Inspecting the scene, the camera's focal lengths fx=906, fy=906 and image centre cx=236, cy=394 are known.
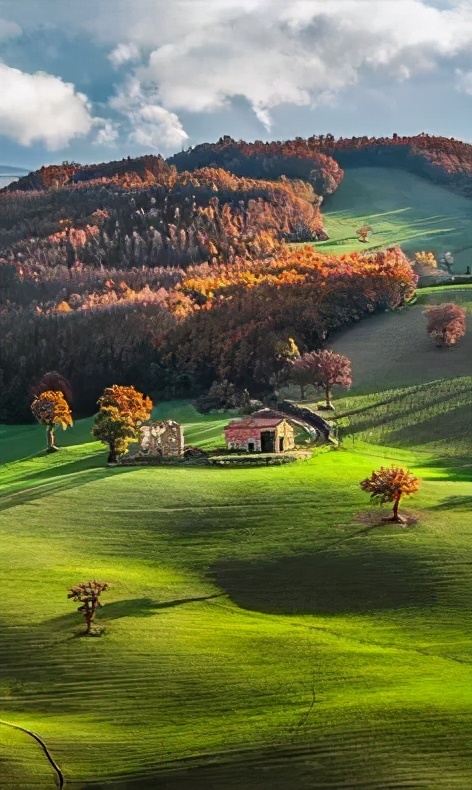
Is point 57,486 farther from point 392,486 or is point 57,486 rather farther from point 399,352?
point 399,352

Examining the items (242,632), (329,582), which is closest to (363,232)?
(329,582)

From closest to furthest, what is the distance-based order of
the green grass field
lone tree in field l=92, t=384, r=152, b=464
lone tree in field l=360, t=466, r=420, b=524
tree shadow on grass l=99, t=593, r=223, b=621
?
the green grass field, tree shadow on grass l=99, t=593, r=223, b=621, lone tree in field l=360, t=466, r=420, b=524, lone tree in field l=92, t=384, r=152, b=464

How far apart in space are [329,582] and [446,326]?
40.2 meters

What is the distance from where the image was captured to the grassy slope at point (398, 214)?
4678 inches

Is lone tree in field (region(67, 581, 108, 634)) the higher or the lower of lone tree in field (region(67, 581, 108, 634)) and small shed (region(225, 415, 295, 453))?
the lower

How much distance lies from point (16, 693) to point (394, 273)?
6011cm

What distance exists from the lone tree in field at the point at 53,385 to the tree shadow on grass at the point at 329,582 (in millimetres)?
41709

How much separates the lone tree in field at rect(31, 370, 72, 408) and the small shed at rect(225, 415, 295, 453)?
28.4 m

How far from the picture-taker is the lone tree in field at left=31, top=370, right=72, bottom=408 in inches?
2916

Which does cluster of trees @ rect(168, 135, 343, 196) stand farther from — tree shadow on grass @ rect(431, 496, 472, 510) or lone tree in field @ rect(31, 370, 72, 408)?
tree shadow on grass @ rect(431, 496, 472, 510)

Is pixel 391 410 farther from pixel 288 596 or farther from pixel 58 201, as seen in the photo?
pixel 58 201

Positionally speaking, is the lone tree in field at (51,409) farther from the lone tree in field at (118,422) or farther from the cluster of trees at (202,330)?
the cluster of trees at (202,330)

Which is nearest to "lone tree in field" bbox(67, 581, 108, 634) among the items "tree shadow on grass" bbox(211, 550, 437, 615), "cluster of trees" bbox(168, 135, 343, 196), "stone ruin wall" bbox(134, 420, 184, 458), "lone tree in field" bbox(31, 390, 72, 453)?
"tree shadow on grass" bbox(211, 550, 437, 615)

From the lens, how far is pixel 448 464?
155 feet
